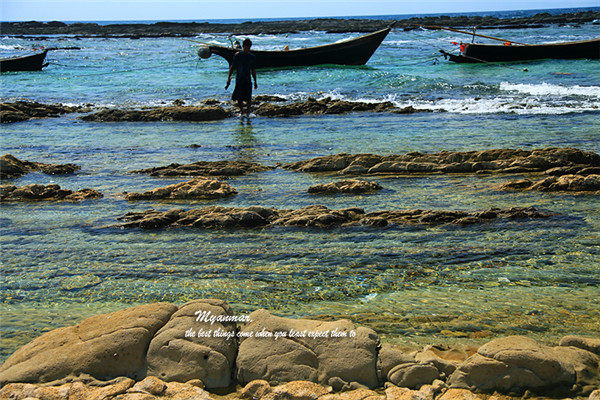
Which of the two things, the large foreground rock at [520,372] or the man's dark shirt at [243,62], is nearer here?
the large foreground rock at [520,372]

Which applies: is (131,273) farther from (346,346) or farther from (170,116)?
(170,116)

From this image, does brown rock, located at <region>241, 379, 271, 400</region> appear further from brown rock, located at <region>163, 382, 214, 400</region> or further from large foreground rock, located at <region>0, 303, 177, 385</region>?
large foreground rock, located at <region>0, 303, 177, 385</region>

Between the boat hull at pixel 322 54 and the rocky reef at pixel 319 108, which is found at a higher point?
the boat hull at pixel 322 54

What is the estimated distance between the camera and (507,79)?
19.7 meters

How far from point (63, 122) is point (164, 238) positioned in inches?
387

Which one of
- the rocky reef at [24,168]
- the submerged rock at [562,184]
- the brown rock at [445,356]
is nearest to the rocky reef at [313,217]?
the submerged rock at [562,184]

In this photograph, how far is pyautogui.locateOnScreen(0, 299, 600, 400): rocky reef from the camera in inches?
125

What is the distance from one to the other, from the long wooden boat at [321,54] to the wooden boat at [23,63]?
9.27m

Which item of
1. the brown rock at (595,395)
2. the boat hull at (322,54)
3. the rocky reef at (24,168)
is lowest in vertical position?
the brown rock at (595,395)

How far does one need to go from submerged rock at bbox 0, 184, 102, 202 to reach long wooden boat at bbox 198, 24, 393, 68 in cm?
1638

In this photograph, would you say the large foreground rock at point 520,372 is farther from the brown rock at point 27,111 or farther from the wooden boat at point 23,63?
the wooden boat at point 23,63

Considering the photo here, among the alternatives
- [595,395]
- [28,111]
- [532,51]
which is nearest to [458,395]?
[595,395]

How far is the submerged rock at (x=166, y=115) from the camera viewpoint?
1396 centimetres

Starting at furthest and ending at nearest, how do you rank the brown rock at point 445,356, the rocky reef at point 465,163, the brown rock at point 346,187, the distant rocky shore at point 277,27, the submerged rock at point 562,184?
1. the distant rocky shore at point 277,27
2. the rocky reef at point 465,163
3. the brown rock at point 346,187
4. the submerged rock at point 562,184
5. the brown rock at point 445,356
